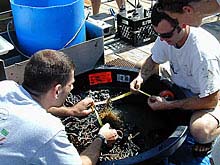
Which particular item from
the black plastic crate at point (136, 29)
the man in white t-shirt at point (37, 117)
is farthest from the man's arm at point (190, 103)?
the black plastic crate at point (136, 29)

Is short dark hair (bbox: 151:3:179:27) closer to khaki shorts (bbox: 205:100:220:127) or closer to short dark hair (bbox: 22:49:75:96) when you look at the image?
khaki shorts (bbox: 205:100:220:127)

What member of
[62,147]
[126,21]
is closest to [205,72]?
[62,147]

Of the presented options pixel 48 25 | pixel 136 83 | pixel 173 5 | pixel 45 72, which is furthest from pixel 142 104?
pixel 45 72

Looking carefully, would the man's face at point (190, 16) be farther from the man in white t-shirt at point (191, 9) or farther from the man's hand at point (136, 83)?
the man's hand at point (136, 83)

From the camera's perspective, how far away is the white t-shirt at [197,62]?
79.4 inches

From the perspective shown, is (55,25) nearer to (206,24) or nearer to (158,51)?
(158,51)

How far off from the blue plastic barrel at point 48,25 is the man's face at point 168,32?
1.72 feet

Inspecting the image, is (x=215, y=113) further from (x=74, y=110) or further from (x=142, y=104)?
(x=74, y=110)

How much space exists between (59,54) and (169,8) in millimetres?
570

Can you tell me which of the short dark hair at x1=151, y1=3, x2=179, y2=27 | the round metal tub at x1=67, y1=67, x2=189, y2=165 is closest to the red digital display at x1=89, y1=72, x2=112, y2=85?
the round metal tub at x1=67, y1=67, x2=189, y2=165

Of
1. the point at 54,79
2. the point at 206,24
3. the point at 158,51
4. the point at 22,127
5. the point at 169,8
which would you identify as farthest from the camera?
the point at 206,24

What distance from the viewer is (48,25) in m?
2.20

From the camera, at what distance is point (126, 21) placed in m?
3.38

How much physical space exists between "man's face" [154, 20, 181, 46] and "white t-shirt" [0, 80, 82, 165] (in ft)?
2.97
